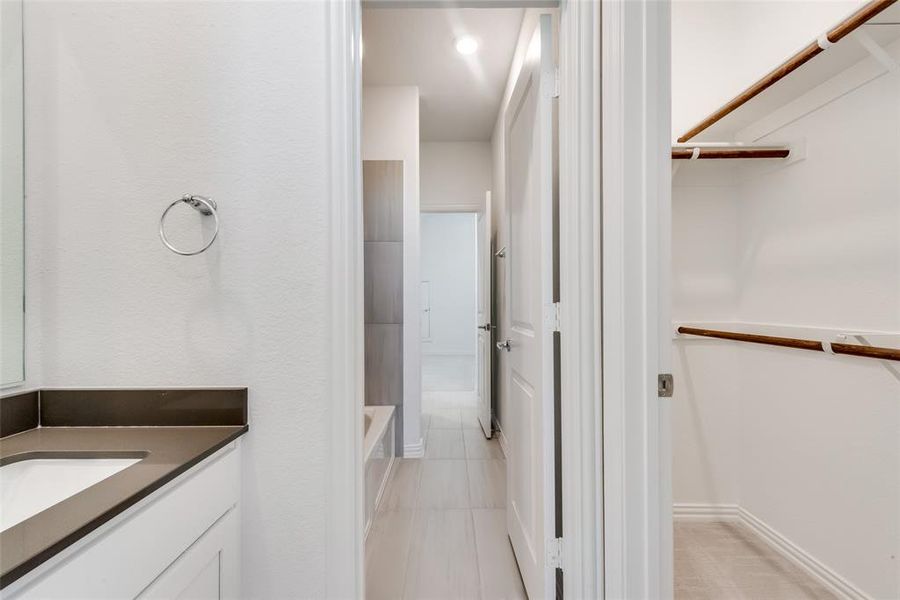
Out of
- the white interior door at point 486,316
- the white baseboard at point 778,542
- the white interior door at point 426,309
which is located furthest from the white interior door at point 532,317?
the white interior door at point 426,309

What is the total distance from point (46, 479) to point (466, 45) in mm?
2778

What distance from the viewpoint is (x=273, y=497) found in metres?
1.16

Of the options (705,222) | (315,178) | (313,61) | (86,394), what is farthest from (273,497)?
(705,222)

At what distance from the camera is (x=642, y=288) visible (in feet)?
3.59

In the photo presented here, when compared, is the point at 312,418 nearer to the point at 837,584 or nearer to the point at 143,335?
the point at 143,335

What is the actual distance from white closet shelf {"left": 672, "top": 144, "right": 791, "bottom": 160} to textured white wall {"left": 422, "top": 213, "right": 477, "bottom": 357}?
21.9ft

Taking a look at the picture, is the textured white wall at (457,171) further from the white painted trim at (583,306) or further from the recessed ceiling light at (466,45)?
the white painted trim at (583,306)

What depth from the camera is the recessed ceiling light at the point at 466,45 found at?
2602mm

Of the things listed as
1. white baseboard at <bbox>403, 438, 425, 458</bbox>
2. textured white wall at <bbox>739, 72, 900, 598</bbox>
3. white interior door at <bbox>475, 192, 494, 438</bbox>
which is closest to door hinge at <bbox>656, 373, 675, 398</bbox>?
textured white wall at <bbox>739, 72, 900, 598</bbox>

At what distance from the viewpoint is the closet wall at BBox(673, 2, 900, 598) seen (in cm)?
146

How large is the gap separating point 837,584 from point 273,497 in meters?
2.02

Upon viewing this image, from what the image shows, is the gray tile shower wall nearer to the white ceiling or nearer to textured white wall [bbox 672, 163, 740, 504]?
the white ceiling

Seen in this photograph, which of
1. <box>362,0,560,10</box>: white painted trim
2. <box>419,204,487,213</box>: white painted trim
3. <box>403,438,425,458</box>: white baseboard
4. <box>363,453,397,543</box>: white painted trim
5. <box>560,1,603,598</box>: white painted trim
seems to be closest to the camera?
<box>560,1,603,598</box>: white painted trim

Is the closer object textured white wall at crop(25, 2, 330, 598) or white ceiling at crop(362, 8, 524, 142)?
textured white wall at crop(25, 2, 330, 598)
